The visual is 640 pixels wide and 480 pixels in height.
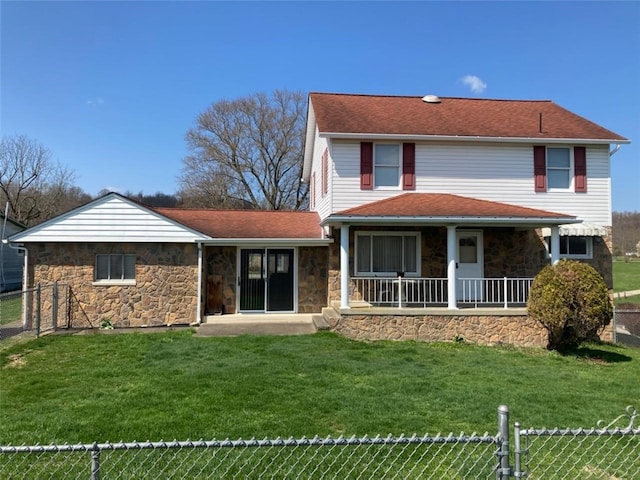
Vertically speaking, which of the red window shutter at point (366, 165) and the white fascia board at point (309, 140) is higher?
the white fascia board at point (309, 140)

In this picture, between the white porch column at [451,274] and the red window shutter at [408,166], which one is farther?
the red window shutter at [408,166]

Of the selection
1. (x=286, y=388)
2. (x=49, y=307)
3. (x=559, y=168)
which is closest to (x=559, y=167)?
(x=559, y=168)

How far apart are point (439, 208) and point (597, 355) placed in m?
5.30

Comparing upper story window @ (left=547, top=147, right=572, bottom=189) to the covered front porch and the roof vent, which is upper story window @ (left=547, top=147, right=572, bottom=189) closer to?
the covered front porch

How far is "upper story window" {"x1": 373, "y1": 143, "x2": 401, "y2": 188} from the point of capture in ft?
44.9

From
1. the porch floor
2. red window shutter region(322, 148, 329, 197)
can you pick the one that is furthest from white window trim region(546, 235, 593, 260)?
the porch floor

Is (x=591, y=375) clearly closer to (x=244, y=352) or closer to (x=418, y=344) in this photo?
(x=418, y=344)

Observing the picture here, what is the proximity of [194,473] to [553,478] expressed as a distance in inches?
130

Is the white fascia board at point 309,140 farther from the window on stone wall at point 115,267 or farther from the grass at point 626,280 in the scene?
the grass at point 626,280

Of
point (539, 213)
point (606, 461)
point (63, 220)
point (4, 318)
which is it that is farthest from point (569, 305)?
point (4, 318)

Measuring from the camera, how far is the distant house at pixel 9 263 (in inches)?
978

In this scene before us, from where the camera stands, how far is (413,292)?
1304 cm

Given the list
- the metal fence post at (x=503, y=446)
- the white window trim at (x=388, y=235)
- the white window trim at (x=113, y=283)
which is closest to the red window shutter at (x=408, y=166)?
the white window trim at (x=388, y=235)

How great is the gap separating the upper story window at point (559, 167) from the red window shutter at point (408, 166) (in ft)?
14.6
